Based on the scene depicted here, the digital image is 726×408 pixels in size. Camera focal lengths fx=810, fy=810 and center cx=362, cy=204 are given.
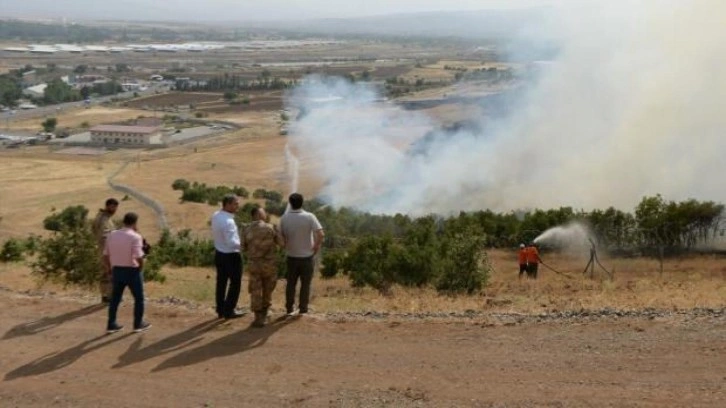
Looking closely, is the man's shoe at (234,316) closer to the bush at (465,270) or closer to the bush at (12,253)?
the bush at (465,270)

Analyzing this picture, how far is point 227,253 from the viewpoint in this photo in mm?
8539

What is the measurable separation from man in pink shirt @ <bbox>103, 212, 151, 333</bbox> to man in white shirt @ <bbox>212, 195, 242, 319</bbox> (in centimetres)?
79

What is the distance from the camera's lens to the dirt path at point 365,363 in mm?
6617

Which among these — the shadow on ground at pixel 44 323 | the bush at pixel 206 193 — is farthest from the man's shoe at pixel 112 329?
the bush at pixel 206 193

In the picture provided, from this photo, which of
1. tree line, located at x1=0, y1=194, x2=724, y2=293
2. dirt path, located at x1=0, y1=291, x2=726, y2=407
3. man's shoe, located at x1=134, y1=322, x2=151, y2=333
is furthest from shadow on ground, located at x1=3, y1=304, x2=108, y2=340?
tree line, located at x1=0, y1=194, x2=724, y2=293

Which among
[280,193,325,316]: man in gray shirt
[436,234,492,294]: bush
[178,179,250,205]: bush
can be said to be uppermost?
[280,193,325,316]: man in gray shirt

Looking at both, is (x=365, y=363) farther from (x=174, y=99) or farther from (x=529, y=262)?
(x=174, y=99)

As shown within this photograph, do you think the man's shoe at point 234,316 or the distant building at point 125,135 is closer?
the man's shoe at point 234,316

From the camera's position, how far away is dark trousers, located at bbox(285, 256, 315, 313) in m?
8.70

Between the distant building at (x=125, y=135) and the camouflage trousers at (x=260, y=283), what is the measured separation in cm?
5894

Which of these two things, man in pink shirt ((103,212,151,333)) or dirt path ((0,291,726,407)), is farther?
man in pink shirt ((103,212,151,333))

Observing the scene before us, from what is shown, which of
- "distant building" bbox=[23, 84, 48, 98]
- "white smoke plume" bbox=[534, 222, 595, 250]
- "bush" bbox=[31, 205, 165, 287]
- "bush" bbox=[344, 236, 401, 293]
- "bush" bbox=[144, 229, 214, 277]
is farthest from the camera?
"distant building" bbox=[23, 84, 48, 98]

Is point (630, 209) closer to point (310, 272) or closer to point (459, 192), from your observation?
point (459, 192)

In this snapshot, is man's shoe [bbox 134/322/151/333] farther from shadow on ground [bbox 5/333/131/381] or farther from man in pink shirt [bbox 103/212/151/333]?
shadow on ground [bbox 5/333/131/381]
